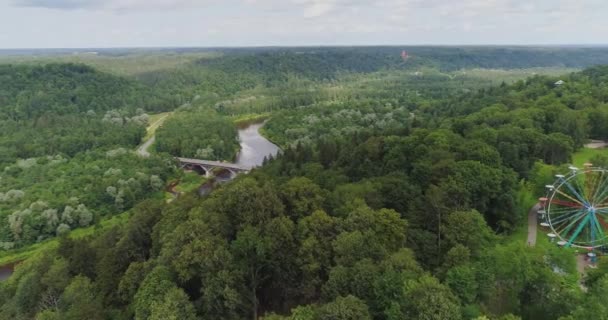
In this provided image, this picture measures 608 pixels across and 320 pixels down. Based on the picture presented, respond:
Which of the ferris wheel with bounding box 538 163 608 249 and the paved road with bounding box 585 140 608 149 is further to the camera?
the paved road with bounding box 585 140 608 149

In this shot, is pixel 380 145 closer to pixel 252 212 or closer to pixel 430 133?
pixel 430 133

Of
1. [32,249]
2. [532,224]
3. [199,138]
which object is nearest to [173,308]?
[532,224]

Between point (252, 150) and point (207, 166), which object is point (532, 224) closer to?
point (207, 166)

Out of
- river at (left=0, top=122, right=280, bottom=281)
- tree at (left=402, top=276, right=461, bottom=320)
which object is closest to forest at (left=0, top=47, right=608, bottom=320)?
tree at (left=402, top=276, right=461, bottom=320)

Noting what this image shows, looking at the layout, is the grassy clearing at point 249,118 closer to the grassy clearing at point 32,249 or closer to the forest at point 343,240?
the forest at point 343,240

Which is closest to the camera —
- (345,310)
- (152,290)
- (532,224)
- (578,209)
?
(345,310)

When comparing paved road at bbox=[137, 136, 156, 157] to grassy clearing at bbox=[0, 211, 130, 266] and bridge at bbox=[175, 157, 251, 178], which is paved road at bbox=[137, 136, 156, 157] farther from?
grassy clearing at bbox=[0, 211, 130, 266]

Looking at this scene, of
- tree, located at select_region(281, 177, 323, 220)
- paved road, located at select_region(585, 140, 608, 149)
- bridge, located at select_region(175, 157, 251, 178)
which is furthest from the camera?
bridge, located at select_region(175, 157, 251, 178)
